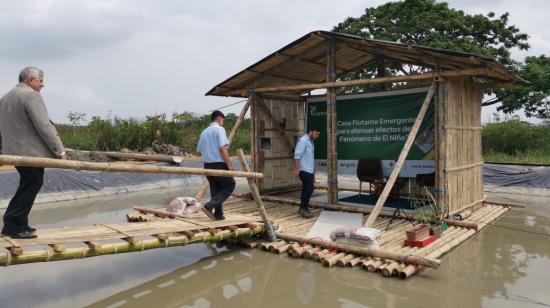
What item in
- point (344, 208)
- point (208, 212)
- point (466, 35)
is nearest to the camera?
point (208, 212)

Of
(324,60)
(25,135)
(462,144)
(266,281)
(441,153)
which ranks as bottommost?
(266,281)

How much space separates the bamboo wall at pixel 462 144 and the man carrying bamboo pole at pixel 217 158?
3.55 m

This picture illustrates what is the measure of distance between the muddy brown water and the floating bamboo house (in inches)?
11.0

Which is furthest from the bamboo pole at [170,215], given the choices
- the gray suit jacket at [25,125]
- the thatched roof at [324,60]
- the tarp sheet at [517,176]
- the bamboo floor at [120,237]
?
the tarp sheet at [517,176]

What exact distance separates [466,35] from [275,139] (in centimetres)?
1263

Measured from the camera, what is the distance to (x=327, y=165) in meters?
8.31

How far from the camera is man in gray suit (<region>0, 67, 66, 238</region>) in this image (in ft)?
12.8

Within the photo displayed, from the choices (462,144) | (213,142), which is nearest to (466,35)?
(462,144)

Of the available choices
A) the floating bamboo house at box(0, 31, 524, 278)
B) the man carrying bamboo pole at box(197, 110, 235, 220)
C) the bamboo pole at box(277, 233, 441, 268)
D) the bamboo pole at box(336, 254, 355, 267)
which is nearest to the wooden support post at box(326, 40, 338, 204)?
the floating bamboo house at box(0, 31, 524, 278)

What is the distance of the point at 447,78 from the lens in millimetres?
6918

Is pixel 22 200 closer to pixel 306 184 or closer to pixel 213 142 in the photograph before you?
pixel 213 142

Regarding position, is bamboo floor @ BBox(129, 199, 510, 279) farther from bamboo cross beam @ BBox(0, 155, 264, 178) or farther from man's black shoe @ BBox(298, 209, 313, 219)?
bamboo cross beam @ BBox(0, 155, 264, 178)

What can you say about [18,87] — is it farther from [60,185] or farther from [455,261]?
[60,185]

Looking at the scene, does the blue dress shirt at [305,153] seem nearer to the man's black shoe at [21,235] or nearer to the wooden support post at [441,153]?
the wooden support post at [441,153]
